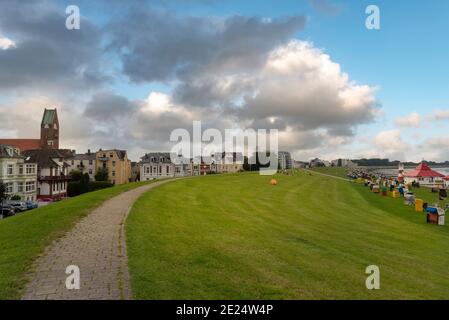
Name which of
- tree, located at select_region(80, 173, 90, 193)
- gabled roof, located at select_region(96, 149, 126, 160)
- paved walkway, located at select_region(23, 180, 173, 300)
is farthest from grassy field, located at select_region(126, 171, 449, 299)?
gabled roof, located at select_region(96, 149, 126, 160)

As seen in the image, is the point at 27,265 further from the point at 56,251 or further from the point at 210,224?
the point at 210,224

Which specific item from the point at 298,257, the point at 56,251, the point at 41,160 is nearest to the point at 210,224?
the point at 298,257

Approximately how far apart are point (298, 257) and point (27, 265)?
829cm

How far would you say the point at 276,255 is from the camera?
12.2m

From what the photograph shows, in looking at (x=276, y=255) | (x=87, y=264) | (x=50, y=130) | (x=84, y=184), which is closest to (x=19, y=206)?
(x=84, y=184)

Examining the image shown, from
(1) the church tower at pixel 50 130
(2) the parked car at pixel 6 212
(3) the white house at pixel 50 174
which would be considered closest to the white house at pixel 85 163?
(1) the church tower at pixel 50 130

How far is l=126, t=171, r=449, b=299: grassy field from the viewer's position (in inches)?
346

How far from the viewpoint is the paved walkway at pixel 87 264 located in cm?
793

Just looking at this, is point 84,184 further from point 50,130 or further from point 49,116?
point 49,116

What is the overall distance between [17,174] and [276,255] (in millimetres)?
60330

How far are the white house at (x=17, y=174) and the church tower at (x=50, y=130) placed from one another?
52.7 m

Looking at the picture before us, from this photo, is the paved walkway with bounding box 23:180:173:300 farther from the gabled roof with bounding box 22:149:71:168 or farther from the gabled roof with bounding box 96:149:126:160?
the gabled roof with bounding box 96:149:126:160

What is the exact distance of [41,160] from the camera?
72500 millimetres

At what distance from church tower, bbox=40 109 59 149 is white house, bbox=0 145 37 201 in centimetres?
5272
